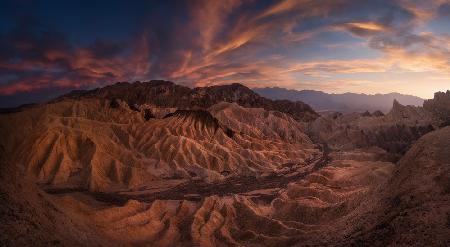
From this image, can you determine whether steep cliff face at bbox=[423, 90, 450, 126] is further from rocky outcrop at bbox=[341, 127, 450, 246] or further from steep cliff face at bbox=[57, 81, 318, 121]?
rocky outcrop at bbox=[341, 127, 450, 246]

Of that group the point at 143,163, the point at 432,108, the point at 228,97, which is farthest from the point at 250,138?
the point at 432,108

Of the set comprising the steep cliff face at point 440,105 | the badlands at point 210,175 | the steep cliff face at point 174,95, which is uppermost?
the steep cliff face at point 174,95

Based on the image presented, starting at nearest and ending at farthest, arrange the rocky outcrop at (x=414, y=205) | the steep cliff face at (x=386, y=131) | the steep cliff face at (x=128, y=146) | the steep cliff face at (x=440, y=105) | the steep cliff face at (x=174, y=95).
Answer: the rocky outcrop at (x=414, y=205), the steep cliff face at (x=128, y=146), the steep cliff face at (x=386, y=131), the steep cliff face at (x=440, y=105), the steep cliff face at (x=174, y=95)

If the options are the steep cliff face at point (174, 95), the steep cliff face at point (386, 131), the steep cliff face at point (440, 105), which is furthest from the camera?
the steep cliff face at point (174, 95)

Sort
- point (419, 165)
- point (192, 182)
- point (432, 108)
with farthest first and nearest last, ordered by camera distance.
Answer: point (432, 108) < point (192, 182) < point (419, 165)

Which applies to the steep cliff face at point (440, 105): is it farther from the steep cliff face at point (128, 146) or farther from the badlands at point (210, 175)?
the steep cliff face at point (128, 146)

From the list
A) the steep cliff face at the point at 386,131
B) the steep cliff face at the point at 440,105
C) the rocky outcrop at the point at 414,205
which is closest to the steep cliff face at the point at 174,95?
the steep cliff face at the point at 386,131

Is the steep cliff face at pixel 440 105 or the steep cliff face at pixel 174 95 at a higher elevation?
the steep cliff face at pixel 174 95

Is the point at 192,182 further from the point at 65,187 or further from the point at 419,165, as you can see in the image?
the point at 419,165
